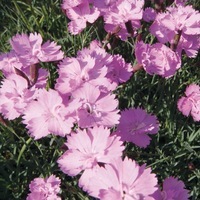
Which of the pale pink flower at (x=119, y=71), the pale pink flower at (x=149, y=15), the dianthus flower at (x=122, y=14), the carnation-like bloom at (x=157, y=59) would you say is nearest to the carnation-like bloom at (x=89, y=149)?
the pale pink flower at (x=119, y=71)

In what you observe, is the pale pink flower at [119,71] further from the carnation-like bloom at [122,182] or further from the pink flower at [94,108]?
the carnation-like bloom at [122,182]

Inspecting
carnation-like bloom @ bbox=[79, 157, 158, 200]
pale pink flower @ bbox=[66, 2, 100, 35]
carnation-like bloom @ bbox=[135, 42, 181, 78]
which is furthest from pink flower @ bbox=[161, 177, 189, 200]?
pale pink flower @ bbox=[66, 2, 100, 35]

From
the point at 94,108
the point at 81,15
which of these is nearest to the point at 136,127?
the point at 94,108

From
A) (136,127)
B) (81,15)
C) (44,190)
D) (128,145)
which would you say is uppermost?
(81,15)

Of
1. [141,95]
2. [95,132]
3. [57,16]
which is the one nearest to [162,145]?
[141,95]

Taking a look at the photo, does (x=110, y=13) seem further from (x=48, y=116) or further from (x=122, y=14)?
(x=48, y=116)

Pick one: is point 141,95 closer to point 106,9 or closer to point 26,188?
point 106,9
